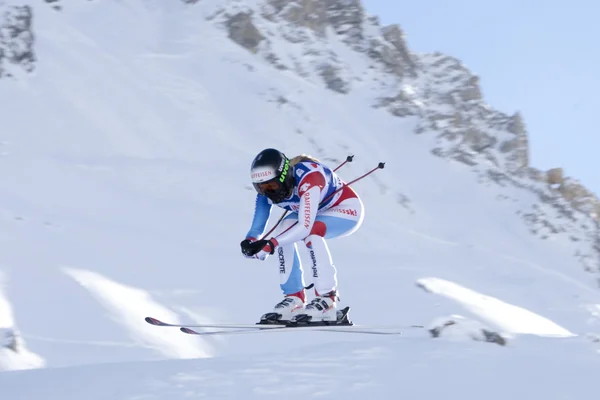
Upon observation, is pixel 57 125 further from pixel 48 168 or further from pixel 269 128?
pixel 269 128

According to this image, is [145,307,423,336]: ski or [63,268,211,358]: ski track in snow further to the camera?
[63,268,211,358]: ski track in snow

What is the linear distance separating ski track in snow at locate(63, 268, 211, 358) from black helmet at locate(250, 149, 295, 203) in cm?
654

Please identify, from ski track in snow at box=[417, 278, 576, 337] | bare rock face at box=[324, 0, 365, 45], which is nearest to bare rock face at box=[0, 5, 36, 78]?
ski track in snow at box=[417, 278, 576, 337]

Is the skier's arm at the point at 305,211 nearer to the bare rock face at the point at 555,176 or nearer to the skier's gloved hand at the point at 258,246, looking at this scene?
the skier's gloved hand at the point at 258,246

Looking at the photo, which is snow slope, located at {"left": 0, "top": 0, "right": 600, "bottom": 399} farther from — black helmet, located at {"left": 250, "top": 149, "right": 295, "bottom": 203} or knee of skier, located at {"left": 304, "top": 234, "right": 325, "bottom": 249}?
black helmet, located at {"left": 250, "top": 149, "right": 295, "bottom": 203}

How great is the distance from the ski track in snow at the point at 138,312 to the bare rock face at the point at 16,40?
23352 mm

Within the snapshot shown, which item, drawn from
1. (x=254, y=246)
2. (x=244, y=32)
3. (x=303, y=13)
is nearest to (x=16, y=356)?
(x=254, y=246)

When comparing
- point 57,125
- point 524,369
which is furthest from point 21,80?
point 524,369

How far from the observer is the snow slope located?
4.80m

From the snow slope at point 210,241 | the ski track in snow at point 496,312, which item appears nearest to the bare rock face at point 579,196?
the snow slope at point 210,241

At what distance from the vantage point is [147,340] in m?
12.6

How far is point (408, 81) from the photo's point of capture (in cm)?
6456

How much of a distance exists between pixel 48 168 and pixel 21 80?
12036 mm

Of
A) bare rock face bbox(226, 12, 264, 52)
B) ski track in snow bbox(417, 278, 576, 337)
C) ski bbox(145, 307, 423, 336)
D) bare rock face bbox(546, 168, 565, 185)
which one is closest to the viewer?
ski bbox(145, 307, 423, 336)
